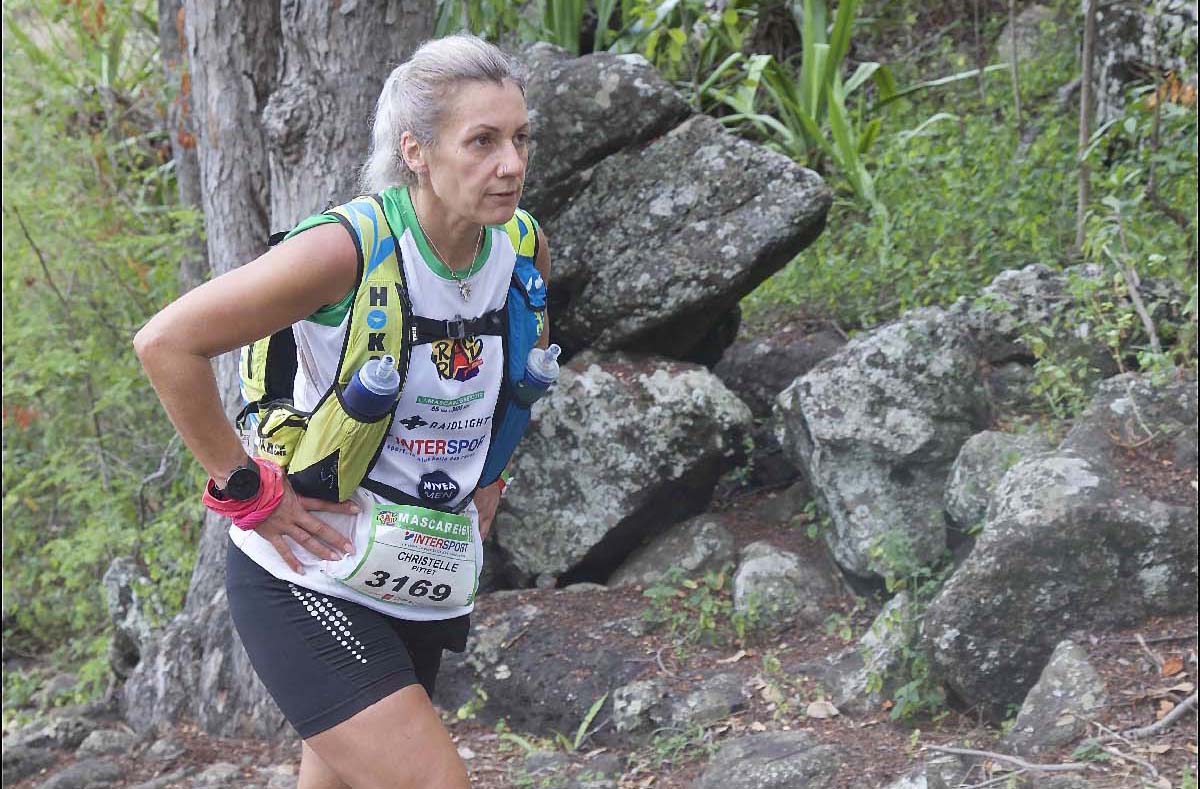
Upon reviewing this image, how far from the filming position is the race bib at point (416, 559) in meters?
2.50

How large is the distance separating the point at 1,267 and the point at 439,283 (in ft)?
18.1

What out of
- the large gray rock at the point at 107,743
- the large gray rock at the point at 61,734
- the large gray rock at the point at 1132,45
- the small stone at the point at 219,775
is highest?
the large gray rock at the point at 1132,45

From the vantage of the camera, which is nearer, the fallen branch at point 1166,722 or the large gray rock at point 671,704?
the fallen branch at point 1166,722

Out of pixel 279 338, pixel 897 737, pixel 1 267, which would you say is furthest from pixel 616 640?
pixel 1 267

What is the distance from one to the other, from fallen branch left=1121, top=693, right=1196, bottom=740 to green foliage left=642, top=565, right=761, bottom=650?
1.53 metres

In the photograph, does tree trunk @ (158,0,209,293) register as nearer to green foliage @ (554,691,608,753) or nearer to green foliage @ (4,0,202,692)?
green foliage @ (4,0,202,692)

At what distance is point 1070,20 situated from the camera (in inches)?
355

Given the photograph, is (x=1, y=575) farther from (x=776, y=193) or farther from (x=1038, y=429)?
(x=1038, y=429)

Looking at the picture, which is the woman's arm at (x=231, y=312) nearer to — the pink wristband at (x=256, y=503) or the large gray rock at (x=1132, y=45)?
the pink wristband at (x=256, y=503)

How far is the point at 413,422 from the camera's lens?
8.25ft

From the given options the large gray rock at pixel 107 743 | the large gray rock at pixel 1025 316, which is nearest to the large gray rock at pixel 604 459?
the large gray rock at pixel 1025 316

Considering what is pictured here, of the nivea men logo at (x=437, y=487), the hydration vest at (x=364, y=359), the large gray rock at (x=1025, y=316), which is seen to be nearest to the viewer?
the hydration vest at (x=364, y=359)

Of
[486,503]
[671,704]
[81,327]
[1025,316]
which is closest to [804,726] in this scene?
[671,704]

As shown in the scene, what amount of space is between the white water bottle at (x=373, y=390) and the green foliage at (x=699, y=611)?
250cm
